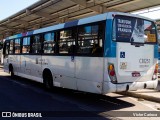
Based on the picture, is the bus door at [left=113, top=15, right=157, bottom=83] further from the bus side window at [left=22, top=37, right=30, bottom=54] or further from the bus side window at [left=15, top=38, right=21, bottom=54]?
the bus side window at [left=15, top=38, right=21, bottom=54]

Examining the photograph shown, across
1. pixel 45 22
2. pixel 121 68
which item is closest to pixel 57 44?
pixel 121 68

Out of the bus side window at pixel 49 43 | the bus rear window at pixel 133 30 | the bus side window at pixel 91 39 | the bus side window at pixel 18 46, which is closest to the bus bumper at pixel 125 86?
the bus side window at pixel 91 39

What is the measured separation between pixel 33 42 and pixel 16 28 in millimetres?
22503

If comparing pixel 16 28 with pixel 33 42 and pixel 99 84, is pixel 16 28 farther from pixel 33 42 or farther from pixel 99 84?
pixel 99 84

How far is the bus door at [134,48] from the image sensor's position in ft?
27.8

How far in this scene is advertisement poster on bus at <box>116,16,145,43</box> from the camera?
8515 mm

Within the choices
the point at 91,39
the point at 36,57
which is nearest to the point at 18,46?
the point at 36,57

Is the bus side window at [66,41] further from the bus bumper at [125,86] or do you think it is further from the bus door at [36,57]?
the bus bumper at [125,86]

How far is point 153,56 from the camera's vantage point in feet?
30.9

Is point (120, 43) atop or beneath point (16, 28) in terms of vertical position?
beneath

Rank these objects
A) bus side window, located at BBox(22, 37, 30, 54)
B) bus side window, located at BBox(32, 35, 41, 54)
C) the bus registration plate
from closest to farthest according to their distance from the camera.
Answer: the bus registration plate → bus side window, located at BBox(32, 35, 41, 54) → bus side window, located at BBox(22, 37, 30, 54)

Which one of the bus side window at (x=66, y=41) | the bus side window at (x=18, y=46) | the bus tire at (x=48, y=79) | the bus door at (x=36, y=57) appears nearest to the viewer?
the bus side window at (x=66, y=41)

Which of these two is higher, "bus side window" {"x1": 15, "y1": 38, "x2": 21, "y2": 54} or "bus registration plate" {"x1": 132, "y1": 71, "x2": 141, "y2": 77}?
"bus side window" {"x1": 15, "y1": 38, "x2": 21, "y2": 54}

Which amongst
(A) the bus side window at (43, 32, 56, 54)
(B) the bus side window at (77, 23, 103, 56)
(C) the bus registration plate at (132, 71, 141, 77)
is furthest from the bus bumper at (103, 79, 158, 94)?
(A) the bus side window at (43, 32, 56, 54)
